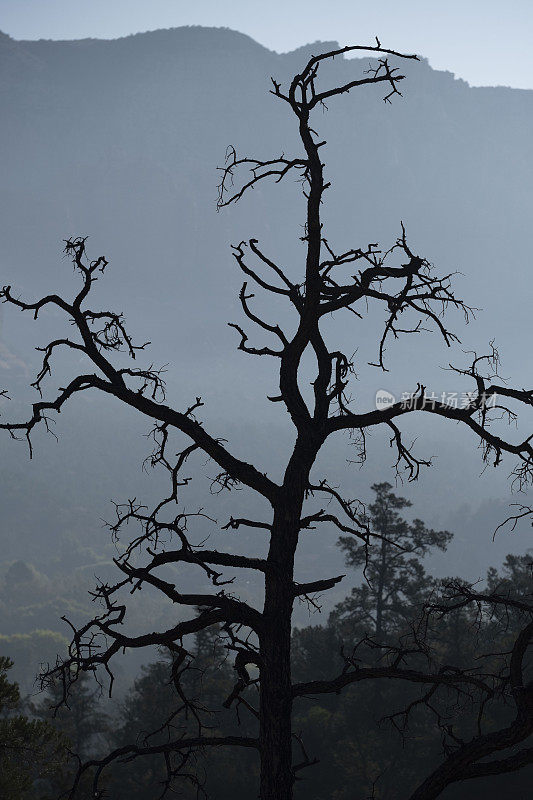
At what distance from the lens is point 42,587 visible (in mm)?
162375

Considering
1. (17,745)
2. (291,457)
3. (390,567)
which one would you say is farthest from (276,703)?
(390,567)

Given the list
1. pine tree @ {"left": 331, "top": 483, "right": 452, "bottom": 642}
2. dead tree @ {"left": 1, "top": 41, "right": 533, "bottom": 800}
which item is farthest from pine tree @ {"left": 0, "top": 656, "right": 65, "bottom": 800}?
pine tree @ {"left": 331, "top": 483, "right": 452, "bottom": 642}

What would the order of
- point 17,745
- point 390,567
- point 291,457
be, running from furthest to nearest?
point 390,567 < point 17,745 < point 291,457

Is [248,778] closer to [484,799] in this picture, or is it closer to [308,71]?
[484,799]

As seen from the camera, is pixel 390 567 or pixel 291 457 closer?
pixel 291 457

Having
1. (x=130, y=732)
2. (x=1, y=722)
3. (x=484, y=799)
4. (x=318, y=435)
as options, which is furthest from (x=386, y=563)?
(x=318, y=435)

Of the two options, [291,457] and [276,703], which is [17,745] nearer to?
[276,703]

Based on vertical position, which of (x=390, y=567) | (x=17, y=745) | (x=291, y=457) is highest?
(x=390, y=567)

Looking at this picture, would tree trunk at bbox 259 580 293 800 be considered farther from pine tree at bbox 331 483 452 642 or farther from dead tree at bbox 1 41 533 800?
pine tree at bbox 331 483 452 642

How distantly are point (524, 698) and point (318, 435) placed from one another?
81.7 inches

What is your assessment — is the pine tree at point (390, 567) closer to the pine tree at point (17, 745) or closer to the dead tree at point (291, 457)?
the pine tree at point (17, 745)

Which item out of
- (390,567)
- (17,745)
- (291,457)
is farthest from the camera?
(390,567)

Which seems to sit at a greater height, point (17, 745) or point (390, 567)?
point (390, 567)

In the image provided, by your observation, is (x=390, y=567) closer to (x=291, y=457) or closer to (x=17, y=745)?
(x=17, y=745)
